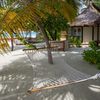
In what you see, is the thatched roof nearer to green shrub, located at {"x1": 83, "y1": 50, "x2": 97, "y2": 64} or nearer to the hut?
the hut

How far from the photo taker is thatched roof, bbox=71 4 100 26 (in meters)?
20.1

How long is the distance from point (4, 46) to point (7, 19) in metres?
0.57

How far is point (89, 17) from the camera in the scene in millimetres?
21172

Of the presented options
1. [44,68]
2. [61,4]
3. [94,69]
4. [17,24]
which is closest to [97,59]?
[94,69]

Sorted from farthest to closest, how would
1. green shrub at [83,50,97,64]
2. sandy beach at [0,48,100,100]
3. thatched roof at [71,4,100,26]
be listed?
thatched roof at [71,4,100,26] → green shrub at [83,50,97,64] → sandy beach at [0,48,100,100]

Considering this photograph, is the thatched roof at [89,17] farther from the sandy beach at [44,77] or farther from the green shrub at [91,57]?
the green shrub at [91,57]

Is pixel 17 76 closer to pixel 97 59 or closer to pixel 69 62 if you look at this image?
pixel 69 62

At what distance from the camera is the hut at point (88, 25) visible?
67.2 feet

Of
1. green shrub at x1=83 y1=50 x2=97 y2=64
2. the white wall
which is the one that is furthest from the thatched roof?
green shrub at x1=83 y1=50 x2=97 y2=64

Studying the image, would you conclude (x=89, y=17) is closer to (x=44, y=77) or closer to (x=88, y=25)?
(x=88, y=25)

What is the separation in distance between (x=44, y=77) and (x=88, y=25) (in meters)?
12.9

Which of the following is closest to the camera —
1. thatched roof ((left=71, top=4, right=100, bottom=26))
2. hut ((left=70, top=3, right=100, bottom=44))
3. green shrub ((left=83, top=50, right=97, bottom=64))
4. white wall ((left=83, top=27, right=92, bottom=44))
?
green shrub ((left=83, top=50, right=97, bottom=64))

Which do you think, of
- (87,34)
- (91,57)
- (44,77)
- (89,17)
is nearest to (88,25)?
(89,17)

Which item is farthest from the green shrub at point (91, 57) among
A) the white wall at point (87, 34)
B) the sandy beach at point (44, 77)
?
the white wall at point (87, 34)
